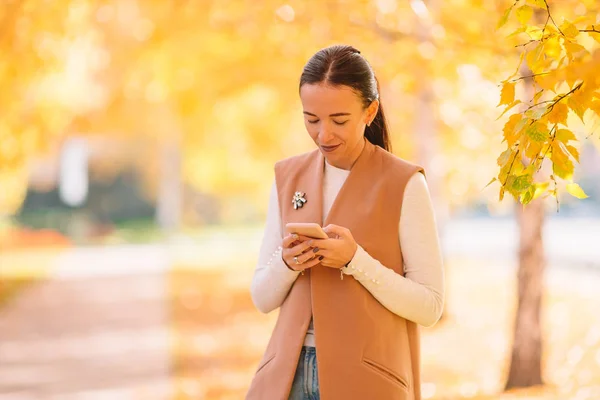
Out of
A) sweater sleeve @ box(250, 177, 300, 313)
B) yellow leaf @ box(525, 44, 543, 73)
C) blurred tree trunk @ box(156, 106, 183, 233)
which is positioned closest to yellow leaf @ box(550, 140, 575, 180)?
yellow leaf @ box(525, 44, 543, 73)

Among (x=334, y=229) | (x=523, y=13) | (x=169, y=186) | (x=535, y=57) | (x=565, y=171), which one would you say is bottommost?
(x=334, y=229)

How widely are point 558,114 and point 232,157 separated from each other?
2715 centimetres

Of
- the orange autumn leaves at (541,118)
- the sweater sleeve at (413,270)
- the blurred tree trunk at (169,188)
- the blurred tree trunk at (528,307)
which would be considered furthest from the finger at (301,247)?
the blurred tree trunk at (169,188)

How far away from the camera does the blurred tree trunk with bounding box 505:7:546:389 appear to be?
306 inches

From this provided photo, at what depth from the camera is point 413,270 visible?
269 centimetres

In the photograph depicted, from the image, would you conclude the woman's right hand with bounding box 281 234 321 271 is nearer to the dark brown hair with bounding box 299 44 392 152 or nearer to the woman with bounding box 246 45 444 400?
the woman with bounding box 246 45 444 400

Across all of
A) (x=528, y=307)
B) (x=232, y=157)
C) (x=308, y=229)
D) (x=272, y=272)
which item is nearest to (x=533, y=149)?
(x=308, y=229)

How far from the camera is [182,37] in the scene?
12078 mm

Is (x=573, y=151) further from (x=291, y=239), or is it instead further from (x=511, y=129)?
(x=291, y=239)

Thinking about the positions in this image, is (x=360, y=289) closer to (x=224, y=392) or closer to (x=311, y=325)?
(x=311, y=325)

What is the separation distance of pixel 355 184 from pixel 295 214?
0.20m

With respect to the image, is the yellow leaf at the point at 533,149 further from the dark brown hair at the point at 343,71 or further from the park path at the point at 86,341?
the park path at the point at 86,341

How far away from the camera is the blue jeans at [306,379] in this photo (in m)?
2.65

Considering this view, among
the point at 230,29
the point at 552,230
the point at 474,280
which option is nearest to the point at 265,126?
the point at 474,280
